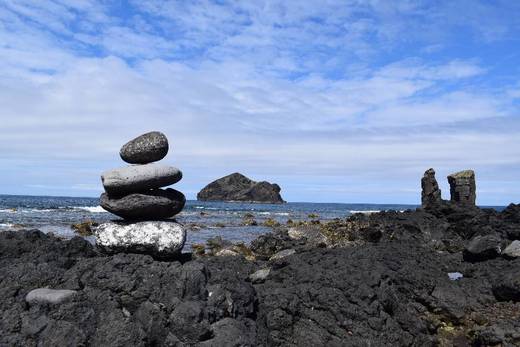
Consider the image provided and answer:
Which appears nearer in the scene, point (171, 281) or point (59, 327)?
point (59, 327)

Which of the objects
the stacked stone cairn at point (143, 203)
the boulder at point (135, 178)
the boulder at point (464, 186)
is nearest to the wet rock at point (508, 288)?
the stacked stone cairn at point (143, 203)

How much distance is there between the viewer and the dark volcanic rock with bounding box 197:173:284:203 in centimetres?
16638

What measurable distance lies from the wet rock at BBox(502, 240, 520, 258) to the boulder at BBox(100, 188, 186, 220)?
1320 cm

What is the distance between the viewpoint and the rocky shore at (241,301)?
795 cm

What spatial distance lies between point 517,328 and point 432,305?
205cm

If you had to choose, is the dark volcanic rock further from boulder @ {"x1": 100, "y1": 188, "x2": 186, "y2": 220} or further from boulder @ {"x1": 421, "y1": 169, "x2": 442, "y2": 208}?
boulder @ {"x1": 100, "y1": 188, "x2": 186, "y2": 220}

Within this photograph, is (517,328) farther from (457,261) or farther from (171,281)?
(457,261)

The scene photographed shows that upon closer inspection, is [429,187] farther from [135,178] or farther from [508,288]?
[135,178]

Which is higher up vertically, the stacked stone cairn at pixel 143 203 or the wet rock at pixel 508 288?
the stacked stone cairn at pixel 143 203

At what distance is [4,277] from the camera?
870cm

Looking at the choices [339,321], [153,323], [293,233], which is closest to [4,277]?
Answer: [153,323]

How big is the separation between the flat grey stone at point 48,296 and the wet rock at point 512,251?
53.1 ft

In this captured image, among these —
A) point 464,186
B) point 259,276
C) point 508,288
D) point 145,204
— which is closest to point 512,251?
point 508,288

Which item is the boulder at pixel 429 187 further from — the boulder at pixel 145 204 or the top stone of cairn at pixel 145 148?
the top stone of cairn at pixel 145 148
